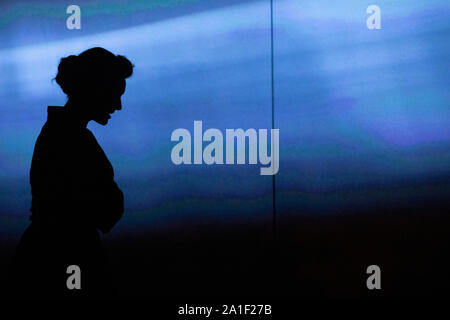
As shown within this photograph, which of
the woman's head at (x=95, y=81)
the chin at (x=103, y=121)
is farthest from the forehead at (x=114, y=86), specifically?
the chin at (x=103, y=121)

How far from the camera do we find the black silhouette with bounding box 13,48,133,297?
9.17 ft

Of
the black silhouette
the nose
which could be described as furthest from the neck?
the nose

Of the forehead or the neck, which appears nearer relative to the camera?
the neck

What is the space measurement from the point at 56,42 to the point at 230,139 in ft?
3.86

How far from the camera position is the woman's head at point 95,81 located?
2.88 m

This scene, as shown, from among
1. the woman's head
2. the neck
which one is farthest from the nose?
the neck

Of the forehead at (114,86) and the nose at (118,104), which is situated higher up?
the forehead at (114,86)

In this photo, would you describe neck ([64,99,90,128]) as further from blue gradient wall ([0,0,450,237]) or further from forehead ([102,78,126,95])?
forehead ([102,78,126,95])

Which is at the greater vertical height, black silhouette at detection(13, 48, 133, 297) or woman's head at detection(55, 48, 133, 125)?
woman's head at detection(55, 48, 133, 125)

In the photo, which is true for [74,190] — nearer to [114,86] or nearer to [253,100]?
[114,86]

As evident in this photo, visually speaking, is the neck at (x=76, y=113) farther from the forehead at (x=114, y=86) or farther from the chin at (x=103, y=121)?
the forehead at (x=114, y=86)

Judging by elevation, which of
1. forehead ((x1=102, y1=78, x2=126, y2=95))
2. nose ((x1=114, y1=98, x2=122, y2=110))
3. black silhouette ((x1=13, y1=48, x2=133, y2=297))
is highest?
forehead ((x1=102, y1=78, x2=126, y2=95))

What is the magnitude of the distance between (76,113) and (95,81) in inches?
8.8
